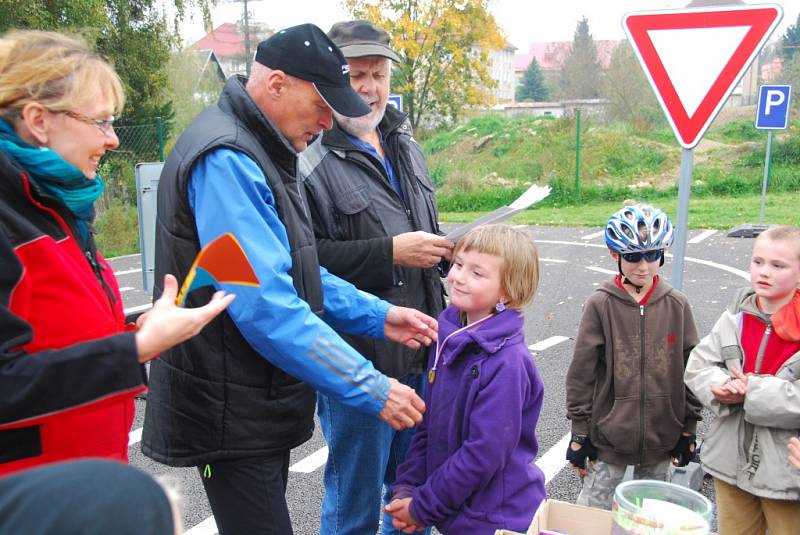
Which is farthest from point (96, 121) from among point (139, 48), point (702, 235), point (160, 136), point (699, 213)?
point (139, 48)

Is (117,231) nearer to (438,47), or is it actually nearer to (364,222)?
(364,222)

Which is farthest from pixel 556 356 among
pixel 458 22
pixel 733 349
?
pixel 458 22

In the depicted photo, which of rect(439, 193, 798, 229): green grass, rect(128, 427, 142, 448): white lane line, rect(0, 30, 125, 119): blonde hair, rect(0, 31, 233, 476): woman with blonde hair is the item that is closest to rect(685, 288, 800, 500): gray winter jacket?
rect(0, 31, 233, 476): woman with blonde hair

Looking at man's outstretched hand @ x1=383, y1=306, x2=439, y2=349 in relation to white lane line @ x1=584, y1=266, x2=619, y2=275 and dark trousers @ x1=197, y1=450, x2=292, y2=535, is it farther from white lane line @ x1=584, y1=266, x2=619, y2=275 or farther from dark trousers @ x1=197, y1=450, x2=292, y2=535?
white lane line @ x1=584, y1=266, x2=619, y2=275

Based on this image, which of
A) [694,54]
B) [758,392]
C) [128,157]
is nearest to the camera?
[758,392]

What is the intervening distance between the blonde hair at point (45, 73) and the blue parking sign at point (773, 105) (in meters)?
12.9

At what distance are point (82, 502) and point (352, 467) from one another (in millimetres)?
2188

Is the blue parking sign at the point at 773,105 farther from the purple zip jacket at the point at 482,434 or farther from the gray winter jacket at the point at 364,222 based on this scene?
the purple zip jacket at the point at 482,434

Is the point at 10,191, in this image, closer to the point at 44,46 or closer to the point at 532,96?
the point at 44,46

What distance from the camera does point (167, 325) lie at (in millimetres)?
1710

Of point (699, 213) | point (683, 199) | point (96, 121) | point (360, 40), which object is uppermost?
point (360, 40)

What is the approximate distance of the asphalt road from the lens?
13.3 ft

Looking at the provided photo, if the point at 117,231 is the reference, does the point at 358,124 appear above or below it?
above

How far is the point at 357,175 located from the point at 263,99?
2.31ft
